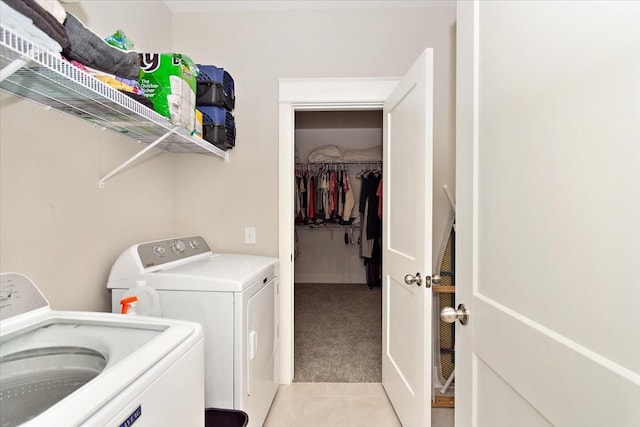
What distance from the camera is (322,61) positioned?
2.20 m

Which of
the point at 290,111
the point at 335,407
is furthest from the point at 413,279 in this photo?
the point at 290,111

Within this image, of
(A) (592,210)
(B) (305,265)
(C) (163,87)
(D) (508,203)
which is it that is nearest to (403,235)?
(D) (508,203)

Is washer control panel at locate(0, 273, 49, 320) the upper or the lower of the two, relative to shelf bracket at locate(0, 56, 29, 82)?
lower

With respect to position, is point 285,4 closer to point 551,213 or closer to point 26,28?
point 26,28

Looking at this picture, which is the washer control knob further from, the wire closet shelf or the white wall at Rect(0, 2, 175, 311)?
the wire closet shelf

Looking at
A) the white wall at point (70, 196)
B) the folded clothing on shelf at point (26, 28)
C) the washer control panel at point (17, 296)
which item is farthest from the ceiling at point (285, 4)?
the washer control panel at point (17, 296)

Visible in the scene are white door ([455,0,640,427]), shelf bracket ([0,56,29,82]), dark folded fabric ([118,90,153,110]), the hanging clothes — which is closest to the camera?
white door ([455,0,640,427])

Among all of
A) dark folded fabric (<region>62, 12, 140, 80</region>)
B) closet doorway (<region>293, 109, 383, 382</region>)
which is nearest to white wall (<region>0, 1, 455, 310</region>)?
dark folded fabric (<region>62, 12, 140, 80</region>)

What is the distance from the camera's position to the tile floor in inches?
73.8

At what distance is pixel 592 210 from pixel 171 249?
67.5 inches

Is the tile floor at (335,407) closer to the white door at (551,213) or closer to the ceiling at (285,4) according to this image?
the white door at (551,213)

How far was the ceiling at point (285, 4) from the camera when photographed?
2.11m

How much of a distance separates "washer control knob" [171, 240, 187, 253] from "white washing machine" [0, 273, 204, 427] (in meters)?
0.73

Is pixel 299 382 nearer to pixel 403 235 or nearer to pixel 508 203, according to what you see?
pixel 403 235
